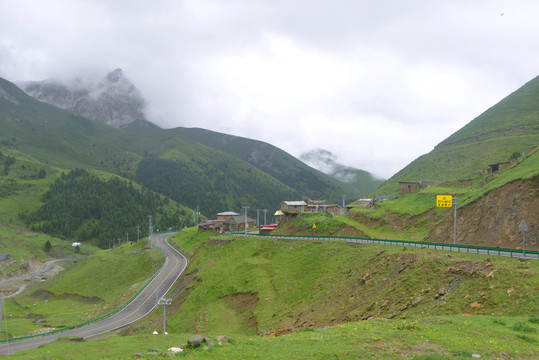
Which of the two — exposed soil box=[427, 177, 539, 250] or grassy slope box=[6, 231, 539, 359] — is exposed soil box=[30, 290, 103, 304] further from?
exposed soil box=[427, 177, 539, 250]

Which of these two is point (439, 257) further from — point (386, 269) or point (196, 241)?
point (196, 241)

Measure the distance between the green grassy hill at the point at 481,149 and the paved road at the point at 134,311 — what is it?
325 feet

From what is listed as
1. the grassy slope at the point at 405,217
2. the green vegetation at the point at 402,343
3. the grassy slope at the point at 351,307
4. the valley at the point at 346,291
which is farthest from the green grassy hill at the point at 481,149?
the green vegetation at the point at 402,343

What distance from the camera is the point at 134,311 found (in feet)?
247

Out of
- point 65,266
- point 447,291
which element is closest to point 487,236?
point 447,291

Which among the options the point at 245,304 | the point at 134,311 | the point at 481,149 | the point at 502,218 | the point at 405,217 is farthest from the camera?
the point at 481,149

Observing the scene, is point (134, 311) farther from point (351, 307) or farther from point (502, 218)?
point (502, 218)

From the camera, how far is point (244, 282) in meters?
63.5

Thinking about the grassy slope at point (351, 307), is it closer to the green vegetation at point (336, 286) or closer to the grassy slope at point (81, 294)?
→ the green vegetation at point (336, 286)

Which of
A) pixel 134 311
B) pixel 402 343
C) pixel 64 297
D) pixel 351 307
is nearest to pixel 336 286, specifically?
pixel 351 307

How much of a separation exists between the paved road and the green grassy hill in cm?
9921

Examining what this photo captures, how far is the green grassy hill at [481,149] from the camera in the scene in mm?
144375

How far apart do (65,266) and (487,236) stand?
173 m

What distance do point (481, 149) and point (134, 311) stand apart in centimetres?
15824
